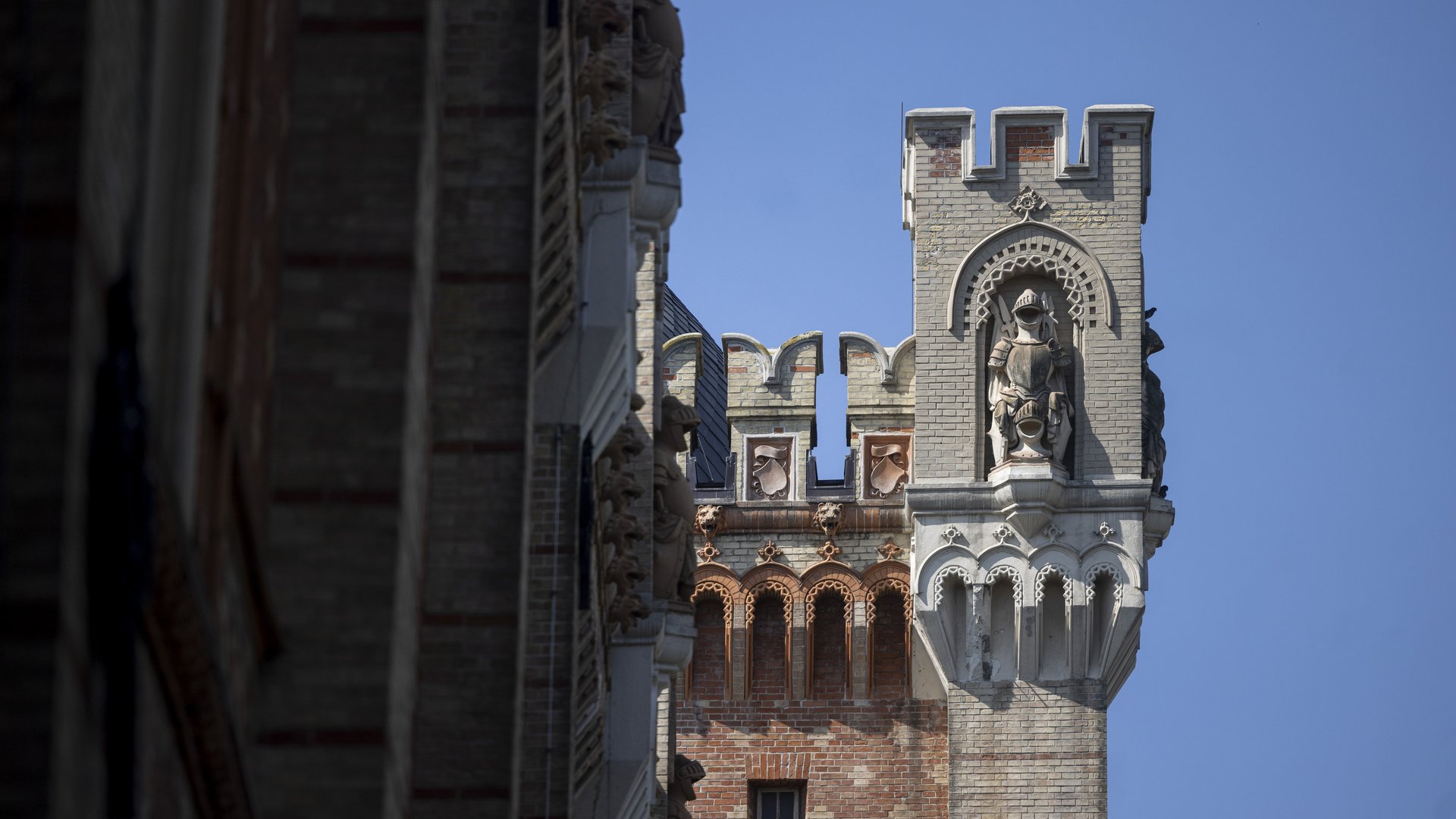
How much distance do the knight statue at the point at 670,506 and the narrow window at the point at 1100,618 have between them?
8.84 meters

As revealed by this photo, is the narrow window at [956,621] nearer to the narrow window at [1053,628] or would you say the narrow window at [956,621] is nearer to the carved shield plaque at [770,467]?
the narrow window at [1053,628]

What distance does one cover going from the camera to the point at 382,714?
9.69m

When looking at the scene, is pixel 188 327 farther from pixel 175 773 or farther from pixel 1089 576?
pixel 1089 576

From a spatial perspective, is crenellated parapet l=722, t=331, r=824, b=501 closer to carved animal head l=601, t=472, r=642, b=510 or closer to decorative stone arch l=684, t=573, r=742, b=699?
decorative stone arch l=684, t=573, r=742, b=699

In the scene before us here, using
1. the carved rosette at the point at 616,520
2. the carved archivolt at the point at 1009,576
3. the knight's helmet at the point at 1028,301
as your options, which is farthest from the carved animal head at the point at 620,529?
the knight's helmet at the point at 1028,301

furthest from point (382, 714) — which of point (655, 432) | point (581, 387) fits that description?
point (655, 432)

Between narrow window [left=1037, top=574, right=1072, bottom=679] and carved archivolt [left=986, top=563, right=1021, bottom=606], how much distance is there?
0.28 metres

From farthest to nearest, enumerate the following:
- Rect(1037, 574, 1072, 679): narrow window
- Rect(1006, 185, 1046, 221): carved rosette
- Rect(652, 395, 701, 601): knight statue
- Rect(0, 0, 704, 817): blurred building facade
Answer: Rect(1006, 185, 1046, 221): carved rosette < Rect(1037, 574, 1072, 679): narrow window < Rect(652, 395, 701, 601): knight statue < Rect(0, 0, 704, 817): blurred building facade

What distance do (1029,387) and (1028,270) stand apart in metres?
1.55

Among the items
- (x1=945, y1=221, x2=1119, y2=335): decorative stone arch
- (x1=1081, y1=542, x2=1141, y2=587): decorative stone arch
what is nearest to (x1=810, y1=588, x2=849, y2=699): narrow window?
(x1=1081, y1=542, x2=1141, y2=587): decorative stone arch

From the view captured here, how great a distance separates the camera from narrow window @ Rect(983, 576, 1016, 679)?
32.0m

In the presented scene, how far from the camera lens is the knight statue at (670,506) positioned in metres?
23.6

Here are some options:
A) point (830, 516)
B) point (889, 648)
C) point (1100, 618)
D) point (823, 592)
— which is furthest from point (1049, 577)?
point (823, 592)

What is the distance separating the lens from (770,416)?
34.3 meters
